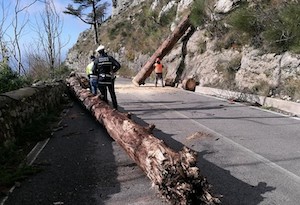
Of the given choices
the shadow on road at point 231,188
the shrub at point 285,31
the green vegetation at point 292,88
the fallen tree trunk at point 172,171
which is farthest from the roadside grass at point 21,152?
the shrub at point 285,31

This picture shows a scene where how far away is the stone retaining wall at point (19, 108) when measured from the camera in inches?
277

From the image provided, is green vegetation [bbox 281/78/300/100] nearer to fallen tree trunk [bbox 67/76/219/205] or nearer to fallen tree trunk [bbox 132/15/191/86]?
fallen tree trunk [bbox 67/76/219/205]

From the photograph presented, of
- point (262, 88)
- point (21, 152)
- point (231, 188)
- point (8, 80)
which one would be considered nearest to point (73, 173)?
point (21, 152)

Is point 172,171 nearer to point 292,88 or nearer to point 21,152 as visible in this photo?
point 21,152

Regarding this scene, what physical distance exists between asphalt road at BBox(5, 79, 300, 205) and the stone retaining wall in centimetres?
78

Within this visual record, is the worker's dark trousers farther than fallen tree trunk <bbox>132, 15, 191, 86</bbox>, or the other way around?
fallen tree trunk <bbox>132, 15, 191, 86</bbox>

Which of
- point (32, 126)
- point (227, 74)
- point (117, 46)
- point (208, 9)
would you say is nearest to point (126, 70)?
point (117, 46)

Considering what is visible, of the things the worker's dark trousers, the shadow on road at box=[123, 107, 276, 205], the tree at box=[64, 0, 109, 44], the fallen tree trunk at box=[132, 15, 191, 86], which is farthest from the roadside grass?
the tree at box=[64, 0, 109, 44]

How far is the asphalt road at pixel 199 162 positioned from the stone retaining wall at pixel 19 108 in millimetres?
781

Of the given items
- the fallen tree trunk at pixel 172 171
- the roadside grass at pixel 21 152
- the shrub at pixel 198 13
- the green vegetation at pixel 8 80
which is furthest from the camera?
the shrub at pixel 198 13

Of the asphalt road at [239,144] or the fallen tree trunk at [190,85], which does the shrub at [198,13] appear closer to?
the fallen tree trunk at [190,85]

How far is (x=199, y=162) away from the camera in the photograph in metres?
5.89

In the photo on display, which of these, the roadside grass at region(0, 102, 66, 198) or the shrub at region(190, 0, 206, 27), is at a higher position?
the shrub at region(190, 0, 206, 27)

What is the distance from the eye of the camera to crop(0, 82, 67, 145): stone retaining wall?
703cm
